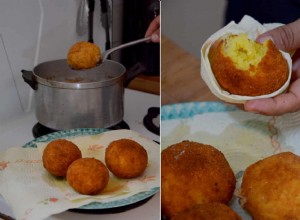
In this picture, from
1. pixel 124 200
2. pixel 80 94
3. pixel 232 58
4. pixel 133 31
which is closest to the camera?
pixel 232 58

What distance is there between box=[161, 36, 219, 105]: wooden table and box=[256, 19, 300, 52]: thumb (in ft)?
0.25

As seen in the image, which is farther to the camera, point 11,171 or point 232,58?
point 11,171

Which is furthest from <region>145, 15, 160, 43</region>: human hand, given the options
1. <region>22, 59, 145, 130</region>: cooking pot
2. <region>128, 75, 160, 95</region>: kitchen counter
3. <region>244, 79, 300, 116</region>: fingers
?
<region>244, 79, 300, 116</region>: fingers

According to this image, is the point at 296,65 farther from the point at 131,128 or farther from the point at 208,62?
the point at 131,128

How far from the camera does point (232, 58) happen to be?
424 millimetres

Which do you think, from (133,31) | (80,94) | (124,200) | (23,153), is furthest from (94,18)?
(124,200)

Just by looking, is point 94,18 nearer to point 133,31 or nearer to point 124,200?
point 133,31

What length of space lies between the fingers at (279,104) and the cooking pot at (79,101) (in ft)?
0.97

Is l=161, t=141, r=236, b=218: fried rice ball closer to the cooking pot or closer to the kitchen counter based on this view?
the cooking pot

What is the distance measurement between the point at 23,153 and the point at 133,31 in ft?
1.16

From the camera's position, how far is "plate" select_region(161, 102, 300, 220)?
20.0 inches

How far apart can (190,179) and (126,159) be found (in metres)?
0.15

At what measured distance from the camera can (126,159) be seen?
1.87 feet

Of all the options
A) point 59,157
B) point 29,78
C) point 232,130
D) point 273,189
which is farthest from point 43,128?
point 273,189
